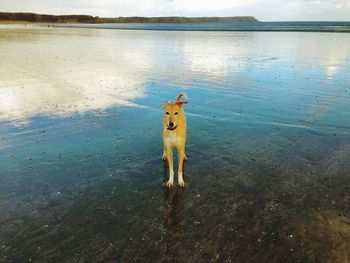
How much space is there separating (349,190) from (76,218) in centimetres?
578

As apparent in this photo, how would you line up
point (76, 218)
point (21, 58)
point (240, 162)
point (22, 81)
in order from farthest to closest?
1. point (21, 58)
2. point (22, 81)
3. point (240, 162)
4. point (76, 218)

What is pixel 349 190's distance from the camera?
6695 mm

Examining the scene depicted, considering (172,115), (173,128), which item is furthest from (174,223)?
(172,115)

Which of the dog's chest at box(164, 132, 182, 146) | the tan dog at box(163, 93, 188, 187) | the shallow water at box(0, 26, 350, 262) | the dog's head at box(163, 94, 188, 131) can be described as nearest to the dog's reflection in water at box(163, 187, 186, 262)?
the shallow water at box(0, 26, 350, 262)

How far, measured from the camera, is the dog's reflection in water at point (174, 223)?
5023 millimetres

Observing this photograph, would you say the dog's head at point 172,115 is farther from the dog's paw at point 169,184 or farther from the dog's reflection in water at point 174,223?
the dog's reflection in water at point 174,223

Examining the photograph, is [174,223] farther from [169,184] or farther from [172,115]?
[172,115]

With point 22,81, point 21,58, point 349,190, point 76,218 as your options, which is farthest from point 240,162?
point 21,58

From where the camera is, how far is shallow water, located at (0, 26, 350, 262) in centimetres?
520

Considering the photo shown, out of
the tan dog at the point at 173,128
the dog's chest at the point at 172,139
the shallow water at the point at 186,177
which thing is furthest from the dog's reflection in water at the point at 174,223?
the dog's chest at the point at 172,139

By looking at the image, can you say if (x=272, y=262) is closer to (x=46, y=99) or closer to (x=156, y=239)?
(x=156, y=239)

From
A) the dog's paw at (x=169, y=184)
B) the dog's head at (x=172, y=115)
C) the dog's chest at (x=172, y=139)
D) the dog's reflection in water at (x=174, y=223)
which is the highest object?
the dog's head at (x=172, y=115)

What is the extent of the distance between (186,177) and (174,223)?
1.80m

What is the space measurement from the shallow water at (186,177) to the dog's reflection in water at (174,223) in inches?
0.9
